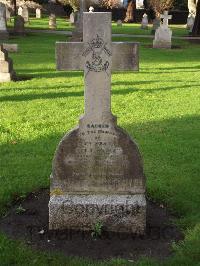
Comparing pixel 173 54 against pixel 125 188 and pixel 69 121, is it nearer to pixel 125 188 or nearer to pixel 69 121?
pixel 69 121

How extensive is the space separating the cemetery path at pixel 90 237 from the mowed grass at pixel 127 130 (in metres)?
0.16

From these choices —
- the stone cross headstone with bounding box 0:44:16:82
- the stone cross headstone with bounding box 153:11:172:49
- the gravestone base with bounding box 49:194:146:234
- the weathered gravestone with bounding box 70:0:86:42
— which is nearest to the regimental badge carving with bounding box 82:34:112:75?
the gravestone base with bounding box 49:194:146:234

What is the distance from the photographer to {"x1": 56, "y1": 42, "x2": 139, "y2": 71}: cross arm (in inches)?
203

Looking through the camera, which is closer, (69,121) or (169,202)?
(169,202)

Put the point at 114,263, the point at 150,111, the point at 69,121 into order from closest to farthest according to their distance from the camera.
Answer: the point at 114,263 → the point at 69,121 → the point at 150,111

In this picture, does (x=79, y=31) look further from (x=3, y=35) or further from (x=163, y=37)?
(x=163, y=37)

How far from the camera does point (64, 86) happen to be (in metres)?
13.6

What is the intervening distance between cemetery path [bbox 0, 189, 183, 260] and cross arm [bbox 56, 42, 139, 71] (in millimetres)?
1711

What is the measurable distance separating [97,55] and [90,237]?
1.92 m

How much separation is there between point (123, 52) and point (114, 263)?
220 centimetres

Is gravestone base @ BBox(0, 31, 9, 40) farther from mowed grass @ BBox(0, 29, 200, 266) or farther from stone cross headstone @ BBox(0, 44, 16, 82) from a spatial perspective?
stone cross headstone @ BBox(0, 44, 16, 82)

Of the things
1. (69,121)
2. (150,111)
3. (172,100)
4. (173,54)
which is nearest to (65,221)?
(69,121)

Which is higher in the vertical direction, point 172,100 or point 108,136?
point 108,136

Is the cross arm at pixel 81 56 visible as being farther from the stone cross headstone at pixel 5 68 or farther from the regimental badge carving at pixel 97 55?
the stone cross headstone at pixel 5 68
